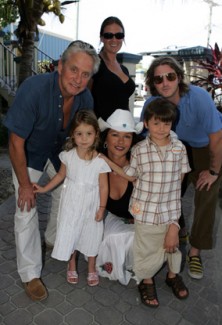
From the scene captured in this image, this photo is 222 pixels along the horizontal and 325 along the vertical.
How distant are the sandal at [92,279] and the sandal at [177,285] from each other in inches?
24.5

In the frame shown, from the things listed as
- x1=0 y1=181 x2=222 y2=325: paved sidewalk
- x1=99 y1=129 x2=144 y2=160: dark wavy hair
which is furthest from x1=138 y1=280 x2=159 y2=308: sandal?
x1=99 y1=129 x2=144 y2=160: dark wavy hair

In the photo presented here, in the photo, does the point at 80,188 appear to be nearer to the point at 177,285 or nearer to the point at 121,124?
the point at 121,124

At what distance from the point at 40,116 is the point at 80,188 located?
649 millimetres

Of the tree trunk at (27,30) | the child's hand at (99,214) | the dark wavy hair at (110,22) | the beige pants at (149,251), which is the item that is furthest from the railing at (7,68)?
the beige pants at (149,251)

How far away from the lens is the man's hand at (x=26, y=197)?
2.44 metres

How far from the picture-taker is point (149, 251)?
255 cm

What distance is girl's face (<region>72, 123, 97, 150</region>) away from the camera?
8.26ft

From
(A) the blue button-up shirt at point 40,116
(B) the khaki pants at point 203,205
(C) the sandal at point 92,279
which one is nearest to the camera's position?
(A) the blue button-up shirt at point 40,116

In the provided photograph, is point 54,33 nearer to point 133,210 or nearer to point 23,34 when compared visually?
point 23,34

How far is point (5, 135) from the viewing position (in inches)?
293

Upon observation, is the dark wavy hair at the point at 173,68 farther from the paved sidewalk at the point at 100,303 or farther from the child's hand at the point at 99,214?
the paved sidewalk at the point at 100,303

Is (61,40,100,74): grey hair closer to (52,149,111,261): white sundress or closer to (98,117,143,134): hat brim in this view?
(98,117,143,134): hat brim

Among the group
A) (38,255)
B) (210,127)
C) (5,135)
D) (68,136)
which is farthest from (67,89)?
(5,135)

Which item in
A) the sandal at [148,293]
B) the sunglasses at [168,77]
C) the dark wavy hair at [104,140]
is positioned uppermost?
the sunglasses at [168,77]
